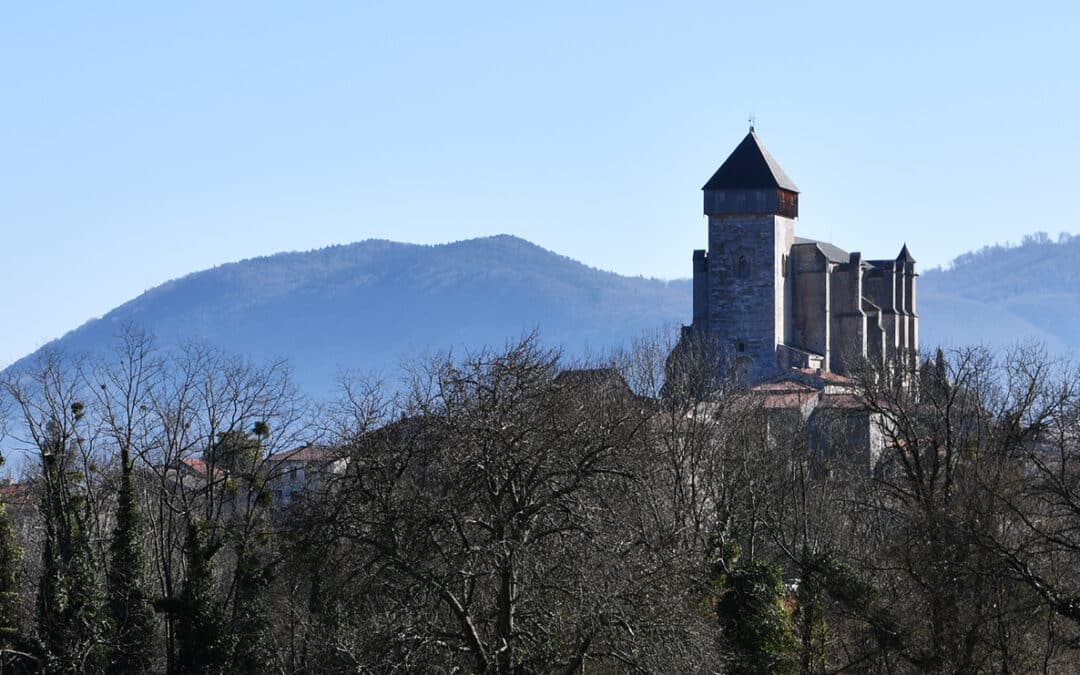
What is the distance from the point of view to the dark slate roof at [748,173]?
100 m

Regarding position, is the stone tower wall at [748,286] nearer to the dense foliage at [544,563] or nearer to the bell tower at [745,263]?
the bell tower at [745,263]

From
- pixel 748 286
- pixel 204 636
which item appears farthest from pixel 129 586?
pixel 748 286

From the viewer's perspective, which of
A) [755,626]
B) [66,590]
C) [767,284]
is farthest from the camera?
[767,284]

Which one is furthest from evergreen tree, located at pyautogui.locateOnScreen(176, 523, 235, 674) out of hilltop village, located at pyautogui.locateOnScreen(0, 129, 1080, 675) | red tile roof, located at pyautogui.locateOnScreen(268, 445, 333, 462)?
red tile roof, located at pyautogui.locateOnScreen(268, 445, 333, 462)

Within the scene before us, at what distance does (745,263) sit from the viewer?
10025cm

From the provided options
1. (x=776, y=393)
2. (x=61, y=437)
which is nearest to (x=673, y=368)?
(x=776, y=393)

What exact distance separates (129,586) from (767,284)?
5887cm

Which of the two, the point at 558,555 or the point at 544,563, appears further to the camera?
the point at 558,555

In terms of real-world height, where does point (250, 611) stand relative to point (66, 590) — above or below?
below

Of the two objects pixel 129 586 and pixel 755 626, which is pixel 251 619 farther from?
pixel 755 626

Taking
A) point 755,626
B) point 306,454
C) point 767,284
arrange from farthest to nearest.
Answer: point 767,284 → point 306,454 → point 755,626

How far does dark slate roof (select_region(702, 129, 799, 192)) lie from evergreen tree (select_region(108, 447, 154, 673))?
5929 centimetres

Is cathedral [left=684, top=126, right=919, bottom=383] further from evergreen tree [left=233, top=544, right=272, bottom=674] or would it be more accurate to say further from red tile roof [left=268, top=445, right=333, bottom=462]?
evergreen tree [left=233, top=544, right=272, bottom=674]

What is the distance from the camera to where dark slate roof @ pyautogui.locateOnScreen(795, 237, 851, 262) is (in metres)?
105
